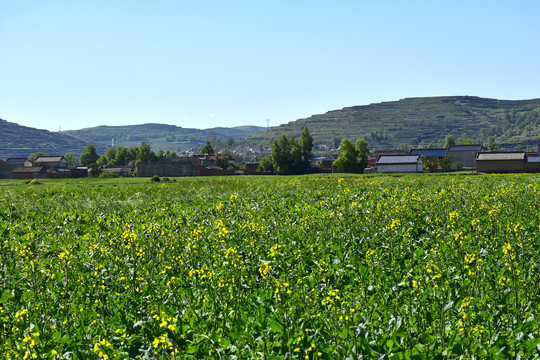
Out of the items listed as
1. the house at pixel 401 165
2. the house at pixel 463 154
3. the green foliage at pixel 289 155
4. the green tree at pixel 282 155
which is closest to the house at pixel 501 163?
the house at pixel 401 165

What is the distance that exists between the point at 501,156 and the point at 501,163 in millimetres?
3061

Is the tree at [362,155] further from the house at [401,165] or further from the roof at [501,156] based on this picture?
the roof at [501,156]

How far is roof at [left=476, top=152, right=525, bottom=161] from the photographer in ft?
323

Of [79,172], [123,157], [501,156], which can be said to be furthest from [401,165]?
[123,157]

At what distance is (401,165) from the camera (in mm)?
111312

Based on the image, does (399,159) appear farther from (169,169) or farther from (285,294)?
(285,294)

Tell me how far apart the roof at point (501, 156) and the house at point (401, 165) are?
44.8 feet

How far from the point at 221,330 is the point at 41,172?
13022 cm

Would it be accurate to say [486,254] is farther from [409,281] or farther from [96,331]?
[96,331]

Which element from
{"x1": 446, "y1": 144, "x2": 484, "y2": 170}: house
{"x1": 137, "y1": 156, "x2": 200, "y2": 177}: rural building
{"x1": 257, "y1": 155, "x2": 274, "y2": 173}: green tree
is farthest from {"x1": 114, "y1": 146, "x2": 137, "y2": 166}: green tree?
{"x1": 446, "y1": 144, "x2": 484, "y2": 170}: house

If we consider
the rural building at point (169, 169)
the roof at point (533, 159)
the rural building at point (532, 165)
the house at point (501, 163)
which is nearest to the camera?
the house at point (501, 163)

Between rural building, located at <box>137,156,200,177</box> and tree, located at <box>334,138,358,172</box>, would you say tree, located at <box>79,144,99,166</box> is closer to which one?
rural building, located at <box>137,156,200,177</box>

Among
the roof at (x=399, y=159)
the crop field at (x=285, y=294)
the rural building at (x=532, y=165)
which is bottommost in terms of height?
the rural building at (x=532, y=165)

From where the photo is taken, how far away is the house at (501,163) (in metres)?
96.8
